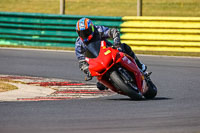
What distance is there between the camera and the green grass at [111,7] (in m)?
22.2

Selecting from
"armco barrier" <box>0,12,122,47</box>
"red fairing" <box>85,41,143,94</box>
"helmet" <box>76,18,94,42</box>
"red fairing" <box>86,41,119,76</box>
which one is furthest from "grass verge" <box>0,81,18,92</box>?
"armco barrier" <box>0,12,122,47</box>

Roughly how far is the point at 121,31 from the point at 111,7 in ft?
14.1

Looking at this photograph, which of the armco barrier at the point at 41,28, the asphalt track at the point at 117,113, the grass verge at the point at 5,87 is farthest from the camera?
the armco barrier at the point at 41,28

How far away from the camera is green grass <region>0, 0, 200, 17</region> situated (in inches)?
873

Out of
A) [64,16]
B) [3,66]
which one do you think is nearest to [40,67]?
[3,66]

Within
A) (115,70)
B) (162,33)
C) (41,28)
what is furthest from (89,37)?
(41,28)

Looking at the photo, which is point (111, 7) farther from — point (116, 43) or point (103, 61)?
point (103, 61)

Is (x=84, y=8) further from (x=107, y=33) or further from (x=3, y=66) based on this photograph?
(x=107, y=33)

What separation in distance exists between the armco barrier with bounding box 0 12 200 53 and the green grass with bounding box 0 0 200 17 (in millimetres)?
2404

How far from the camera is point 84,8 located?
24.1 meters

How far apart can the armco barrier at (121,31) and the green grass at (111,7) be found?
2.40 metres

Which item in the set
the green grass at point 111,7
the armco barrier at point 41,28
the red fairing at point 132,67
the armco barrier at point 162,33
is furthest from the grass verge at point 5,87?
the green grass at point 111,7

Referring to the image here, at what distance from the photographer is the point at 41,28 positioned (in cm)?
2056

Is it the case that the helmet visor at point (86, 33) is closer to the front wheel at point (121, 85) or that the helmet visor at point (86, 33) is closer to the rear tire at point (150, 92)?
the front wheel at point (121, 85)
